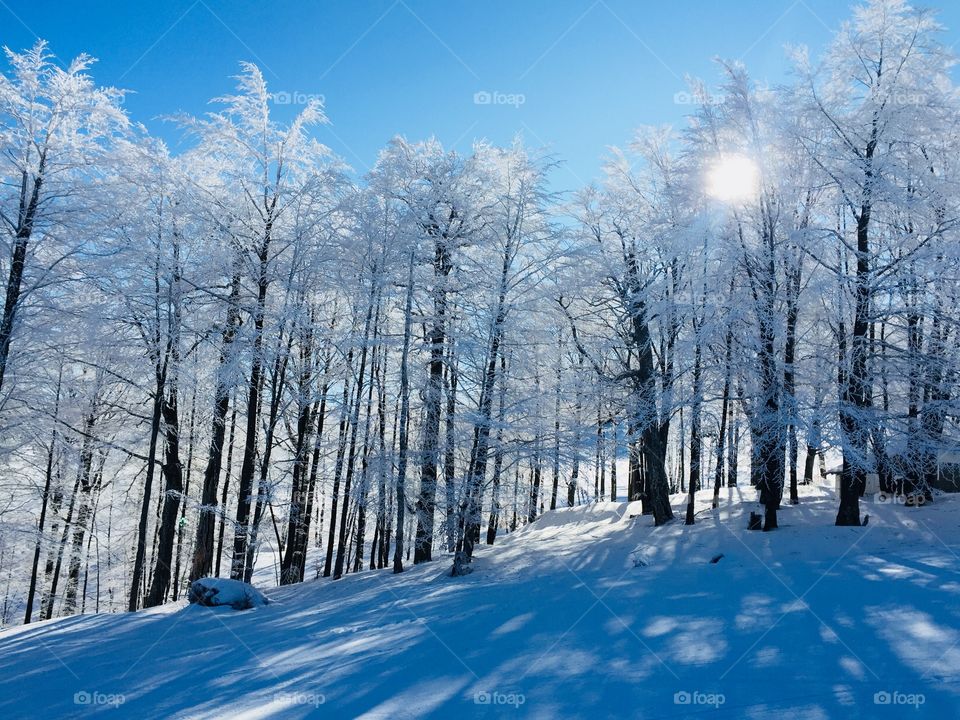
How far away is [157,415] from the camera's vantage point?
14203mm

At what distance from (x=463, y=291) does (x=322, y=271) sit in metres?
4.04

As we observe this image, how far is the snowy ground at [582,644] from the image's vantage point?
464 centimetres

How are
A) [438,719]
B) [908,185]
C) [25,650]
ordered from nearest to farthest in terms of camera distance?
[438,719] → [25,650] → [908,185]

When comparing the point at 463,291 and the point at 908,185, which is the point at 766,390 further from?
the point at 463,291

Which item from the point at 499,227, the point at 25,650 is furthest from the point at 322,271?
the point at 25,650

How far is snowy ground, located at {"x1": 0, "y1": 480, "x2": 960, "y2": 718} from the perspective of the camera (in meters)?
4.64
